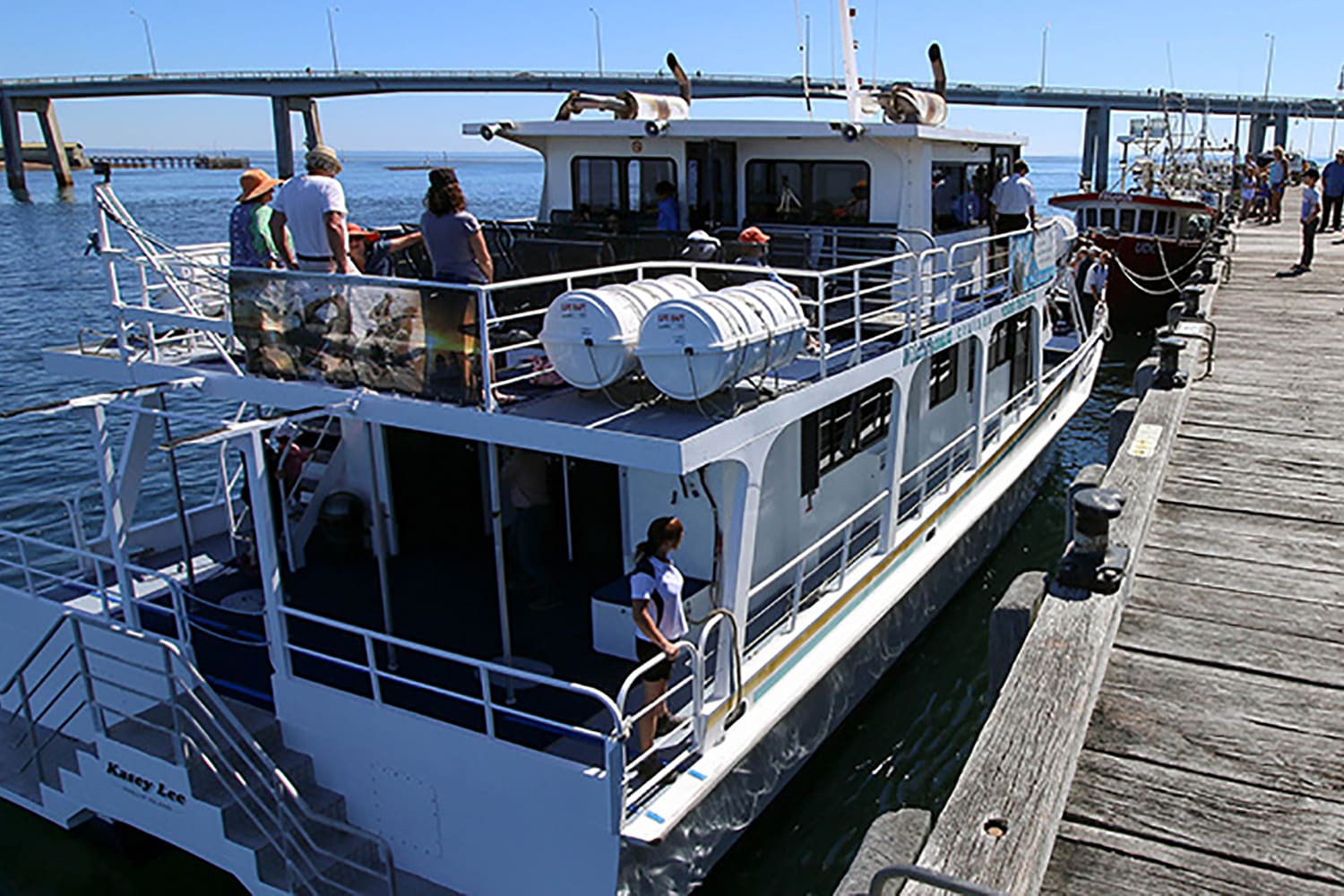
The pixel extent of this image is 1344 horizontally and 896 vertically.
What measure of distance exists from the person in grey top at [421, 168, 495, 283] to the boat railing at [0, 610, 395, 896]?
10.4 feet

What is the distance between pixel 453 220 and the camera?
299 inches

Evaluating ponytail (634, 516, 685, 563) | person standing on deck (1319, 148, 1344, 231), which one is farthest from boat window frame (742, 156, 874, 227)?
person standing on deck (1319, 148, 1344, 231)

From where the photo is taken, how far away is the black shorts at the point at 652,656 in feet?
21.7

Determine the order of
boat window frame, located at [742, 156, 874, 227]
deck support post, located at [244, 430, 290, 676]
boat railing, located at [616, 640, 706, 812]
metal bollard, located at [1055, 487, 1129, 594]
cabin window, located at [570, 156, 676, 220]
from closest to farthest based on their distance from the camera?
metal bollard, located at [1055, 487, 1129, 594]
boat railing, located at [616, 640, 706, 812]
deck support post, located at [244, 430, 290, 676]
boat window frame, located at [742, 156, 874, 227]
cabin window, located at [570, 156, 676, 220]

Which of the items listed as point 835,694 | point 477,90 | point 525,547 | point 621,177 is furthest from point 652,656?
point 477,90

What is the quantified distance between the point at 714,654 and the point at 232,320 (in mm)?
4093

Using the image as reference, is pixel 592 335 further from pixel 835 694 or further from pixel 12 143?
pixel 12 143

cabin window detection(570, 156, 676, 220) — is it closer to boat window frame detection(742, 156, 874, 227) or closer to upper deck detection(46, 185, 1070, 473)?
boat window frame detection(742, 156, 874, 227)

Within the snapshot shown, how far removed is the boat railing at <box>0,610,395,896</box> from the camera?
6766mm

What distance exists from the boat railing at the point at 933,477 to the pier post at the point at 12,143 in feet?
310

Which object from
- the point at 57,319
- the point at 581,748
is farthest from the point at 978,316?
the point at 57,319

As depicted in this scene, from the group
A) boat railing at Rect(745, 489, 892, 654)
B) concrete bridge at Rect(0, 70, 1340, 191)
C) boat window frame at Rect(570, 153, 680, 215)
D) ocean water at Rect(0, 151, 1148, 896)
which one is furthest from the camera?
concrete bridge at Rect(0, 70, 1340, 191)

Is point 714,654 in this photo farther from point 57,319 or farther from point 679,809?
point 57,319

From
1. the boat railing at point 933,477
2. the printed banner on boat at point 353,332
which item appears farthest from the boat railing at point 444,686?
the boat railing at point 933,477
